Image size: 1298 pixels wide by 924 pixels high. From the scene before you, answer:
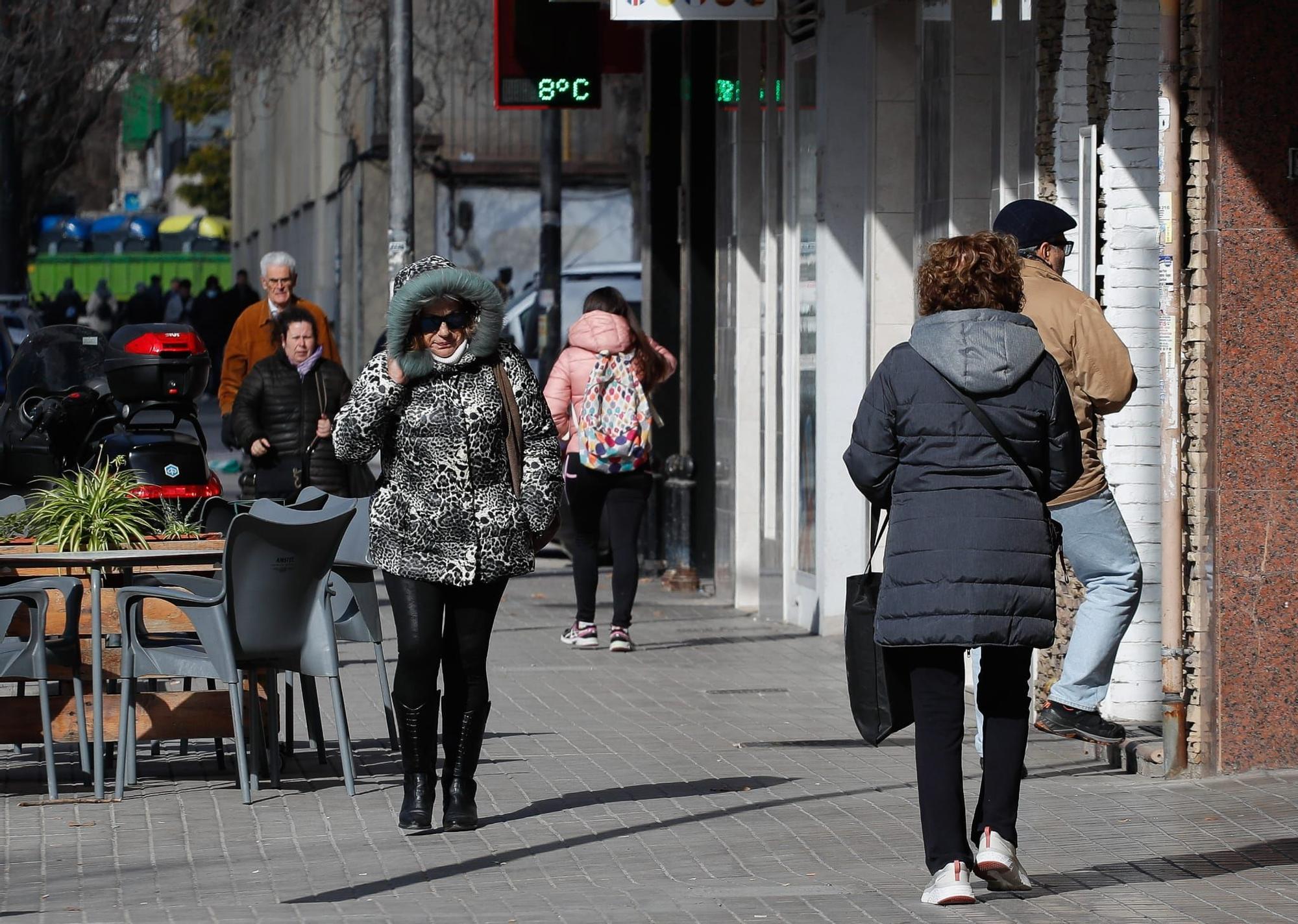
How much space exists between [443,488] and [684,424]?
8.30 m

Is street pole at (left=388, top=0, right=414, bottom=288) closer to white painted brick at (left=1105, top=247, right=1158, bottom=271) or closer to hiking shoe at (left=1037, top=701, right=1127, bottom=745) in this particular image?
white painted brick at (left=1105, top=247, right=1158, bottom=271)

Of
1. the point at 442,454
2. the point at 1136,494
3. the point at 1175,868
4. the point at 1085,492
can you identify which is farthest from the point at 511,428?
the point at 1136,494

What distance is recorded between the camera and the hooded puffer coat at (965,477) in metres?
5.99

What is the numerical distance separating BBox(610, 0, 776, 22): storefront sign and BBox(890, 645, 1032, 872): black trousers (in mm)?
6615

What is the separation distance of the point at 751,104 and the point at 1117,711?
621cm

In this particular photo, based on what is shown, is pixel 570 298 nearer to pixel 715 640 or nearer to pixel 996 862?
pixel 715 640

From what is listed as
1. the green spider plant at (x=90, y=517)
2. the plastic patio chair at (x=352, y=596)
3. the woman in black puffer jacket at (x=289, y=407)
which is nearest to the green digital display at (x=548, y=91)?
the woman in black puffer jacket at (x=289, y=407)

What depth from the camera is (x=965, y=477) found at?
238 inches

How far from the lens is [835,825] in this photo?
24.2 feet

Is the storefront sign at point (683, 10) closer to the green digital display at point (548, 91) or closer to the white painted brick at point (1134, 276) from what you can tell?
the green digital display at point (548, 91)

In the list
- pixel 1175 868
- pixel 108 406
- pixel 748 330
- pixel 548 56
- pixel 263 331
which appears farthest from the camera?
pixel 548 56

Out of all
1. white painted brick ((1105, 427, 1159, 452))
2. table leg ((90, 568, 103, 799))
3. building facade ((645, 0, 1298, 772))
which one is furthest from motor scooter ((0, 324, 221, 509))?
white painted brick ((1105, 427, 1159, 452))

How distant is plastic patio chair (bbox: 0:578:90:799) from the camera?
773 centimetres

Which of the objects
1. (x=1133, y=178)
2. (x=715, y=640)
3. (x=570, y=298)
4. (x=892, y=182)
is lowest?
(x=715, y=640)
